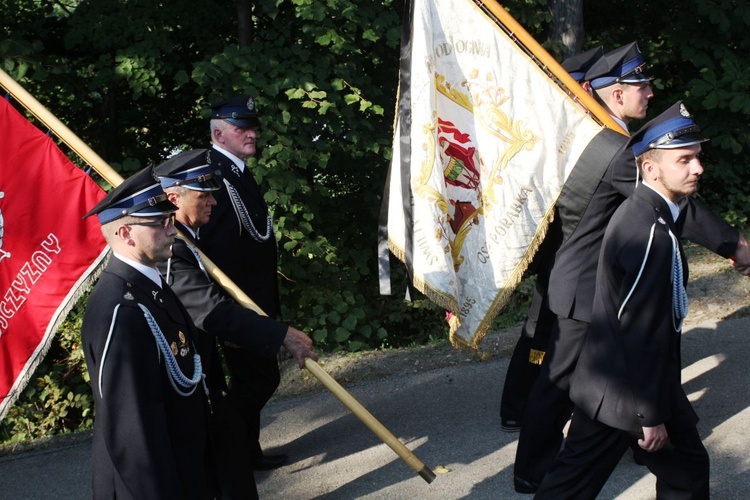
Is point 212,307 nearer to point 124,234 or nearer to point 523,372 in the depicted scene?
point 124,234

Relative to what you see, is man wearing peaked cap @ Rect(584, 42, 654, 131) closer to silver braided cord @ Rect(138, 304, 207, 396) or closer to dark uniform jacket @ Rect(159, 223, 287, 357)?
dark uniform jacket @ Rect(159, 223, 287, 357)

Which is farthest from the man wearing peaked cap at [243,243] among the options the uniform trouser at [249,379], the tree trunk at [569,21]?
the tree trunk at [569,21]

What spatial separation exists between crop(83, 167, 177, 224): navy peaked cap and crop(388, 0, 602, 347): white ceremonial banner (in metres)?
1.71

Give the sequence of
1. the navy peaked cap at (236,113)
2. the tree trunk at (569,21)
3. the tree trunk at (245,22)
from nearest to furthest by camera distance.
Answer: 1. the navy peaked cap at (236,113)
2. the tree trunk at (245,22)
3. the tree trunk at (569,21)

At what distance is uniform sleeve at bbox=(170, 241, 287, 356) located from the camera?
414 cm

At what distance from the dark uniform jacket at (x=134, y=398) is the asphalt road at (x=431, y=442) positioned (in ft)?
5.42

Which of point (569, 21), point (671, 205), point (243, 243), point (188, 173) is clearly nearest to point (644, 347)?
point (671, 205)

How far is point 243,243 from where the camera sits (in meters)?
4.97

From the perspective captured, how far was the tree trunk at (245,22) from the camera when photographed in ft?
28.5

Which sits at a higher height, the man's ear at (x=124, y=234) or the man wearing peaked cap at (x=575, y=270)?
the man's ear at (x=124, y=234)

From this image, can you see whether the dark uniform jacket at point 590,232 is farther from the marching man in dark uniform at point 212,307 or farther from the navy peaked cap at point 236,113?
the navy peaked cap at point 236,113

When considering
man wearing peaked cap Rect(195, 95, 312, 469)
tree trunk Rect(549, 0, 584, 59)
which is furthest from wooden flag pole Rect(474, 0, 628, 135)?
tree trunk Rect(549, 0, 584, 59)

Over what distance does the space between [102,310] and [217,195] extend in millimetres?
1771

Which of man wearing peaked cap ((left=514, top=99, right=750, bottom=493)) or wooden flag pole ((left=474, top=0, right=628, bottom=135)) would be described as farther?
wooden flag pole ((left=474, top=0, right=628, bottom=135))
